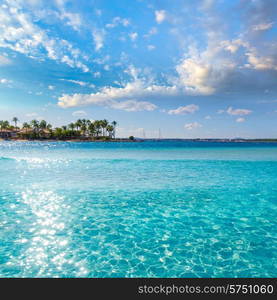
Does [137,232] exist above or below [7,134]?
below

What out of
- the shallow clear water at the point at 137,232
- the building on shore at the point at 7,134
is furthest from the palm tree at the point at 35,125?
the shallow clear water at the point at 137,232

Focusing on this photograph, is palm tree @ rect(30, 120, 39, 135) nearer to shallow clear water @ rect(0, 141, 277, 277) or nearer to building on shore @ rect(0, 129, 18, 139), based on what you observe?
building on shore @ rect(0, 129, 18, 139)

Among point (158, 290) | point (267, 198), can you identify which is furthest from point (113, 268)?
point (267, 198)

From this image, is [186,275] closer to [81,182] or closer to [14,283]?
[14,283]

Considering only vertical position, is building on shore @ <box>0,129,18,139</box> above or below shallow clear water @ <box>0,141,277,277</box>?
above

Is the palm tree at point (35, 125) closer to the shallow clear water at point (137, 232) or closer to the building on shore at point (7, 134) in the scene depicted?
the building on shore at point (7, 134)

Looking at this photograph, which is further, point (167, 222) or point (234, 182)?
point (234, 182)

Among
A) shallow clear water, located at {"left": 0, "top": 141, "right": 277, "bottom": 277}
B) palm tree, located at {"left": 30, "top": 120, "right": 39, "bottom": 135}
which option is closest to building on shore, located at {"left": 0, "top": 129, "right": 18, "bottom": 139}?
palm tree, located at {"left": 30, "top": 120, "right": 39, "bottom": 135}

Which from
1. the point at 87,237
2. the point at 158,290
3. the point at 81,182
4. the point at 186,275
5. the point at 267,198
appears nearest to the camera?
the point at 158,290

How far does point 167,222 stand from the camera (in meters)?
11.1

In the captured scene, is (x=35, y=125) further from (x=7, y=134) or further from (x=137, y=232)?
(x=137, y=232)

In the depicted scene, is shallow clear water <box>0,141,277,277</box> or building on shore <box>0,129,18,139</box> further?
building on shore <box>0,129,18,139</box>

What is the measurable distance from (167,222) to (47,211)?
25.0ft

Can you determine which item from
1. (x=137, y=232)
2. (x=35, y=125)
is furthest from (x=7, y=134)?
(x=137, y=232)
